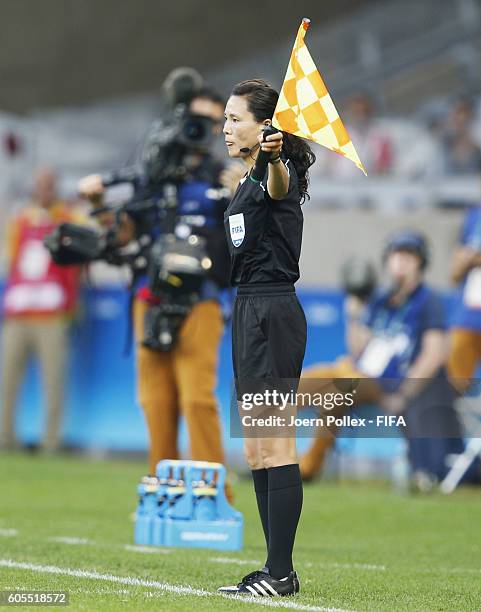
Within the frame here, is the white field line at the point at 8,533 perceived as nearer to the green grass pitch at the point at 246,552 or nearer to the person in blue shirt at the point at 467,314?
the green grass pitch at the point at 246,552

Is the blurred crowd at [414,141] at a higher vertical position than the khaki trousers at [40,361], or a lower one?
higher

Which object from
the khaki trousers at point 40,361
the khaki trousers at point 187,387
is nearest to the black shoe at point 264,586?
the khaki trousers at point 187,387

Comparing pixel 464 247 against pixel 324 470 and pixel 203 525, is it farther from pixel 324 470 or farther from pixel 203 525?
pixel 203 525

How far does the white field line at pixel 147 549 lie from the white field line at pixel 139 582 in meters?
0.78

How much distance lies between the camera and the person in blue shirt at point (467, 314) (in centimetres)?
1048

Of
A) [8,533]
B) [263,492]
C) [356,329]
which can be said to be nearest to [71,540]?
[8,533]

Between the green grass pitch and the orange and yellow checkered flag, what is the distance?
1.64m

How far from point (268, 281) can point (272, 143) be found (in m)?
0.61

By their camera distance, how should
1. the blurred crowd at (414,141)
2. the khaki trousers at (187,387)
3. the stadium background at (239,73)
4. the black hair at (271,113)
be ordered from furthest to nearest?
1. the stadium background at (239,73)
2. the blurred crowd at (414,141)
3. the khaki trousers at (187,387)
4. the black hair at (271,113)

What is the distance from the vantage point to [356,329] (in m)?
10.8

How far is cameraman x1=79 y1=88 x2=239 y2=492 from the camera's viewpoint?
25.2 feet

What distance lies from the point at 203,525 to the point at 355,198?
8.08 metres

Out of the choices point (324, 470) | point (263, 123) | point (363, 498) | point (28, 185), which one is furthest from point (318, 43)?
point (263, 123)

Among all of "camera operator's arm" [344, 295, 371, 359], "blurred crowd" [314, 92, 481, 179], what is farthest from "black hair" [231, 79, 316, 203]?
"blurred crowd" [314, 92, 481, 179]
